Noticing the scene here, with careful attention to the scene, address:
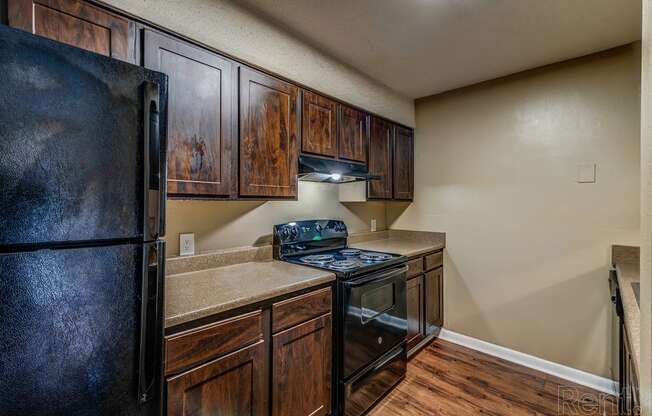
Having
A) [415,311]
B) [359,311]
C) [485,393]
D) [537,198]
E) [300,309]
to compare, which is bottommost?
[485,393]

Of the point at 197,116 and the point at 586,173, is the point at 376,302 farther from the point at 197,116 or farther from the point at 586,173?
the point at 586,173

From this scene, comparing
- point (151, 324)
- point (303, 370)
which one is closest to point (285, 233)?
point (303, 370)

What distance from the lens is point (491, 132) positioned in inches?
103

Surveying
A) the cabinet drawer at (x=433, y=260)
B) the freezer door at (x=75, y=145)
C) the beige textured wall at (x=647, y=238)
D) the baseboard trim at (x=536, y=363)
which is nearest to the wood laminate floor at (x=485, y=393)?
the baseboard trim at (x=536, y=363)

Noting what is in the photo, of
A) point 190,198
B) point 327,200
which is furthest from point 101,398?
point 327,200

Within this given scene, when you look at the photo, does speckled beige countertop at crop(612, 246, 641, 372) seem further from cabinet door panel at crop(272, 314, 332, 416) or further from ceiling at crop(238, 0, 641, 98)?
ceiling at crop(238, 0, 641, 98)

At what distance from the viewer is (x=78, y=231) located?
776mm

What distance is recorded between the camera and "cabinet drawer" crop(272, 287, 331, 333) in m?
1.42

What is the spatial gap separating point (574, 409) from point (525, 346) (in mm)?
548

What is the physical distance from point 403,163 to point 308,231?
1303mm

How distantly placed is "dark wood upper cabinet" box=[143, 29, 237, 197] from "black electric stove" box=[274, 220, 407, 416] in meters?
0.73

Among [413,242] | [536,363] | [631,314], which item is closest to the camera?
[631,314]

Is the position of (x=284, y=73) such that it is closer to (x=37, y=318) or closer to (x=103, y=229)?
(x=103, y=229)

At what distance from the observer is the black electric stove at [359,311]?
1.72 metres
